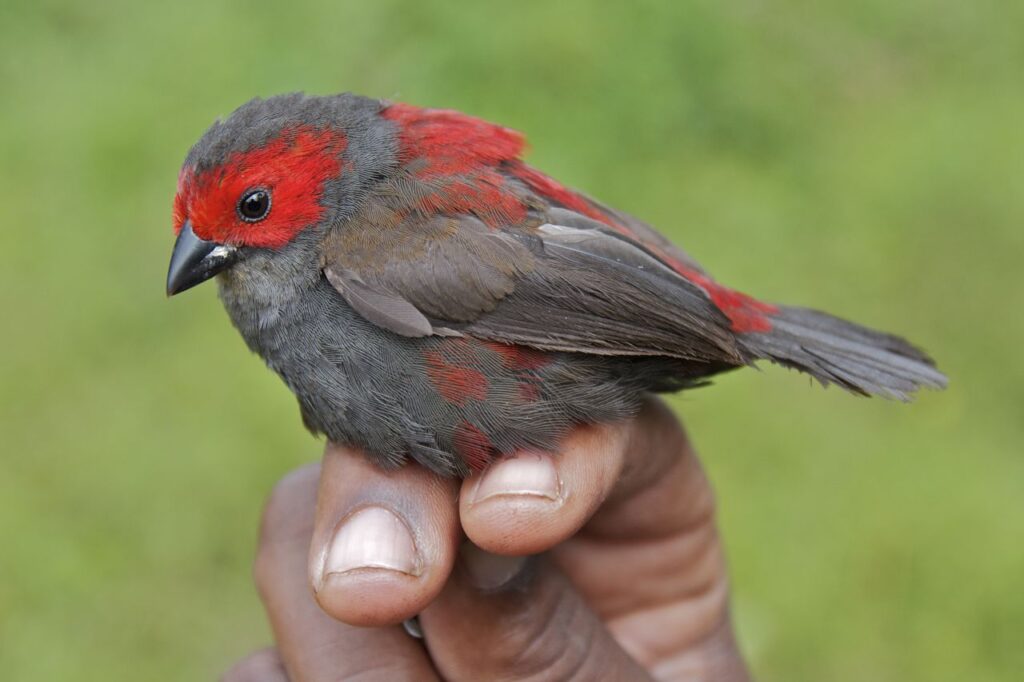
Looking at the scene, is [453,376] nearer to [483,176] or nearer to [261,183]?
[483,176]

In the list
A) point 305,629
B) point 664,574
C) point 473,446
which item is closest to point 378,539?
point 473,446

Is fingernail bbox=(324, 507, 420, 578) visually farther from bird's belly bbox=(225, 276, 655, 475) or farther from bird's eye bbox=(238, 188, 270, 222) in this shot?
bird's eye bbox=(238, 188, 270, 222)

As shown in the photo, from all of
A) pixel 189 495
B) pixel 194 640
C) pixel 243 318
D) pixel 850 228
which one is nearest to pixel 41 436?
pixel 189 495

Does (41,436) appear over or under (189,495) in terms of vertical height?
over

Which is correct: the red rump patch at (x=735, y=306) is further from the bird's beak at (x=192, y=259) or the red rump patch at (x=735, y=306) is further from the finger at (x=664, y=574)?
the bird's beak at (x=192, y=259)

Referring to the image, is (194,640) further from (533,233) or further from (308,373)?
(533,233)

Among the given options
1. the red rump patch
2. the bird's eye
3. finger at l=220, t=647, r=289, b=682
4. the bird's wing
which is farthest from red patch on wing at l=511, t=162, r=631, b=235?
finger at l=220, t=647, r=289, b=682
